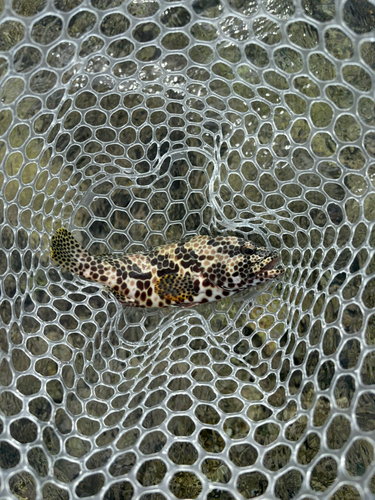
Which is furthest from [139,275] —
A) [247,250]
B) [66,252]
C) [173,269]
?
[247,250]

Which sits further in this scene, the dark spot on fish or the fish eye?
the dark spot on fish

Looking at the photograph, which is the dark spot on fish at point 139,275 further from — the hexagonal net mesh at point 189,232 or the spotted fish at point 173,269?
the hexagonal net mesh at point 189,232

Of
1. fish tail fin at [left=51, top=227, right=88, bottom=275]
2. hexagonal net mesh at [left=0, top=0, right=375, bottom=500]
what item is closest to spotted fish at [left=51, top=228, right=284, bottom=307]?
fish tail fin at [left=51, top=227, right=88, bottom=275]

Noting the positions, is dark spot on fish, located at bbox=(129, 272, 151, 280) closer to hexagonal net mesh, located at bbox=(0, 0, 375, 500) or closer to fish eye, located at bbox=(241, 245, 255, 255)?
hexagonal net mesh, located at bbox=(0, 0, 375, 500)

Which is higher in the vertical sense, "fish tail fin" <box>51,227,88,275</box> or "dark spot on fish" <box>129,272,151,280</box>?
"dark spot on fish" <box>129,272,151,280</box>

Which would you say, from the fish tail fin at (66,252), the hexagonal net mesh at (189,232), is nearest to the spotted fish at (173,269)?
the fish tail fin at (66,252)

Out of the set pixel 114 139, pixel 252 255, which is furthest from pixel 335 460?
pixel 114 139

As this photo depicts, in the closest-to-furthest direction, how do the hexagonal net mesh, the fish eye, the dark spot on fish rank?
the hexagonal net mesh
the fish eye
the dark spot on fish
